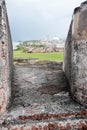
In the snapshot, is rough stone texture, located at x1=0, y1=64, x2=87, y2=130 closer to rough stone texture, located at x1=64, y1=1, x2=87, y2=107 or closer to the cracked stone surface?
the cracked stone surface

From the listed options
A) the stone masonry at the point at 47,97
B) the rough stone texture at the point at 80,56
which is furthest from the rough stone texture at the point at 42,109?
the rough stone texture at the point at 80,56

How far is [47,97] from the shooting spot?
3973 mm

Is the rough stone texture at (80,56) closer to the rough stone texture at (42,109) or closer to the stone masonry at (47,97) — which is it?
the stone masonry at (47,97)

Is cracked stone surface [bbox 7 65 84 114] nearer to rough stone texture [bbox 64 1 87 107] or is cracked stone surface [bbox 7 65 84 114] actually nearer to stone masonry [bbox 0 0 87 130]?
stone masonry [bbox 0 0 87 130]

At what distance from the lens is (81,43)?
3.62 metres

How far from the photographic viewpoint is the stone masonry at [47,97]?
315cm

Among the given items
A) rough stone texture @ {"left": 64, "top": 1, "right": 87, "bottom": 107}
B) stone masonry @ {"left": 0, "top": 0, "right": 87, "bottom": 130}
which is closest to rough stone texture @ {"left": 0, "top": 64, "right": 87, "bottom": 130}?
stone masonry @ {"left": 0, "top": 0, "right": 87, "bottom": 130}

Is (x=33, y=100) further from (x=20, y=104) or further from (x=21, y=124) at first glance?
(x=21, y=124)

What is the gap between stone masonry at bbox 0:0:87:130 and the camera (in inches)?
124

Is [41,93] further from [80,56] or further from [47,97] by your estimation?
[80,56]

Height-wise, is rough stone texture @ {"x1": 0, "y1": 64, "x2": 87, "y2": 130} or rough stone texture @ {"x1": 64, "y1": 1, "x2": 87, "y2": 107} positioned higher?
rough stone texture @ {"x1": 64, "y1": 1, "x2": 87, "y2": 107}

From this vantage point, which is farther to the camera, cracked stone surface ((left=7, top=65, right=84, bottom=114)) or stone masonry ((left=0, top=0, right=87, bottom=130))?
cracked stone surface ((left=7, top=65, right=84, bottom=114))

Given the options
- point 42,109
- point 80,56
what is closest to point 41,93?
point 42,109

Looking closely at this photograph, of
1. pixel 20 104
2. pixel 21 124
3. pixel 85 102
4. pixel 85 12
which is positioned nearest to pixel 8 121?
pixel 21 124
